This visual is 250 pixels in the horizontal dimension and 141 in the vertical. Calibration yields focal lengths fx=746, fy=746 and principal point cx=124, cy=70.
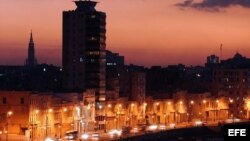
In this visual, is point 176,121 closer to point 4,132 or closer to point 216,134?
point 216,134

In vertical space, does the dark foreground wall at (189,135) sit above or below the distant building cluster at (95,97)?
below

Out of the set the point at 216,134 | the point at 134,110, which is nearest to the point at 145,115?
the point at 134,110

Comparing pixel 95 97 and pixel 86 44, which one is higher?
pixel 86 44

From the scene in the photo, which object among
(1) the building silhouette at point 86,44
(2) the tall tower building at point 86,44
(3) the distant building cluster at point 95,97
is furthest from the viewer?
(2) the tall tower building at point 86,44

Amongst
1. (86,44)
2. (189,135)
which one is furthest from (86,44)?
(189,135)

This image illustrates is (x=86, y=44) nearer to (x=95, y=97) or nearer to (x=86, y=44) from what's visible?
(x=86, y=44)

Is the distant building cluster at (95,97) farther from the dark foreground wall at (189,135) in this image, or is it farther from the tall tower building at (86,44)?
the dark foreground wall at (189,135)

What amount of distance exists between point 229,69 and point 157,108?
42490 mm

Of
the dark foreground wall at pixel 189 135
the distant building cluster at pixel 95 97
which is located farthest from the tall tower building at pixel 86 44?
the dark foreground wall at pixel 189 135

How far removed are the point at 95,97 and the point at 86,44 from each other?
11.3 m

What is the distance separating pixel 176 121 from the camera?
15762 centimetres

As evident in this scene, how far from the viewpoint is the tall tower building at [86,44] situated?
5404 inches

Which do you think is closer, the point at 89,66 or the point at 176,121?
the point at 89,66

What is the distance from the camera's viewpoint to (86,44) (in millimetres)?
137750
